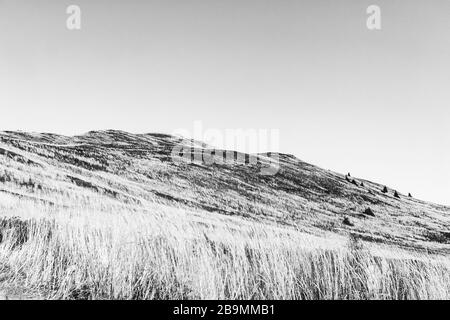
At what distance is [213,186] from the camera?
2228 inches

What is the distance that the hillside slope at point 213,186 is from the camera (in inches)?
1416

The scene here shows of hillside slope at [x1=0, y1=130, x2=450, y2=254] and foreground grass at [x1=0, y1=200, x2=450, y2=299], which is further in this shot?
hillside slope at [x1=0, y1=130, x2=450, y2=254]

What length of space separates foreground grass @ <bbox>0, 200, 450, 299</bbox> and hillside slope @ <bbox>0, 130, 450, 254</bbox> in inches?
890

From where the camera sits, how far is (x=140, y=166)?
189ft

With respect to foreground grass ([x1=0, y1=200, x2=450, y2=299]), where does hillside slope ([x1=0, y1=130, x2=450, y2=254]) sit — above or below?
above

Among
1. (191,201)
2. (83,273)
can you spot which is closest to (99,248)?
(83,273)

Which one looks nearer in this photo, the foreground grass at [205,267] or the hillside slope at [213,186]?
the foreground grass at [205,267]

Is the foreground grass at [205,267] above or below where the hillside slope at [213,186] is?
below

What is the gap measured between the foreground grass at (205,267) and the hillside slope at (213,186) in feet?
74.2

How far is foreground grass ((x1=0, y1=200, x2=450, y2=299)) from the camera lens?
4.78 meters

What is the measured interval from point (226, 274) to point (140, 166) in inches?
2142

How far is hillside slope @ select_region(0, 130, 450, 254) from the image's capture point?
118 ft

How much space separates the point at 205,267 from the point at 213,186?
51689 mm
